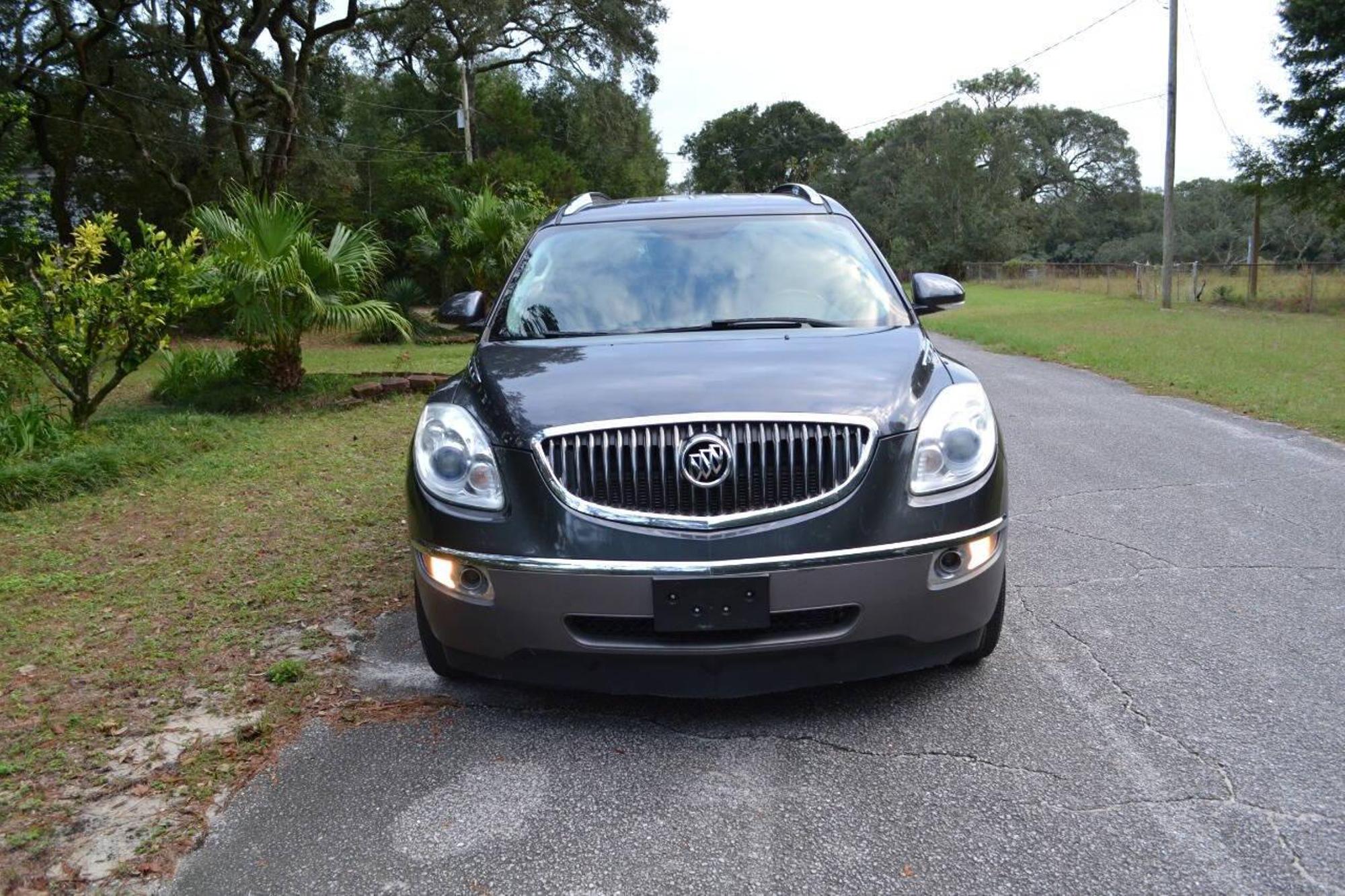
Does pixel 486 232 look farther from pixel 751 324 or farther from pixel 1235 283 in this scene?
pixel 1235 283

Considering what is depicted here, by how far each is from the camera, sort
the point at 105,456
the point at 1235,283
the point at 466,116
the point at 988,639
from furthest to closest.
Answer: the point at 466,116 → the point at 1235,283 → the point at 105,456 → the point at 988,639

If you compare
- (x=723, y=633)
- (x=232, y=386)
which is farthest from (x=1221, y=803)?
(x=232, y=386)

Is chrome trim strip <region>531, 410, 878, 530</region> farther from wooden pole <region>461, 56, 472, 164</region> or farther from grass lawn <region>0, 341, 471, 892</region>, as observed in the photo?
wooden pole <region>461, 56, 472, 164</region>

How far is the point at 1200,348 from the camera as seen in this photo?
1533 cm

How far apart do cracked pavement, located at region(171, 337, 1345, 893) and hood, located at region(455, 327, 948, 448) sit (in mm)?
939

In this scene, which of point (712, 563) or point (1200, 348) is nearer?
point (712, 563)

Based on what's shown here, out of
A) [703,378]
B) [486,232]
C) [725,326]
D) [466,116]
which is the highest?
[466,116]

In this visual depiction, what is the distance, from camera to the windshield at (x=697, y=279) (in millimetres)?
4004

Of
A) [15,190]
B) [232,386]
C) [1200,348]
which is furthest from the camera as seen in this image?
[1200,348]

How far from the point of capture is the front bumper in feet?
9.35

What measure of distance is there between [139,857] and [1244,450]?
23.8ft

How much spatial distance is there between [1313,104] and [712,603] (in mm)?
27693

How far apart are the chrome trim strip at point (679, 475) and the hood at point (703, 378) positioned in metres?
0.03

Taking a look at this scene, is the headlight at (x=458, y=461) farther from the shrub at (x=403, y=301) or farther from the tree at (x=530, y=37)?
the tree at (x=530, y=37)
